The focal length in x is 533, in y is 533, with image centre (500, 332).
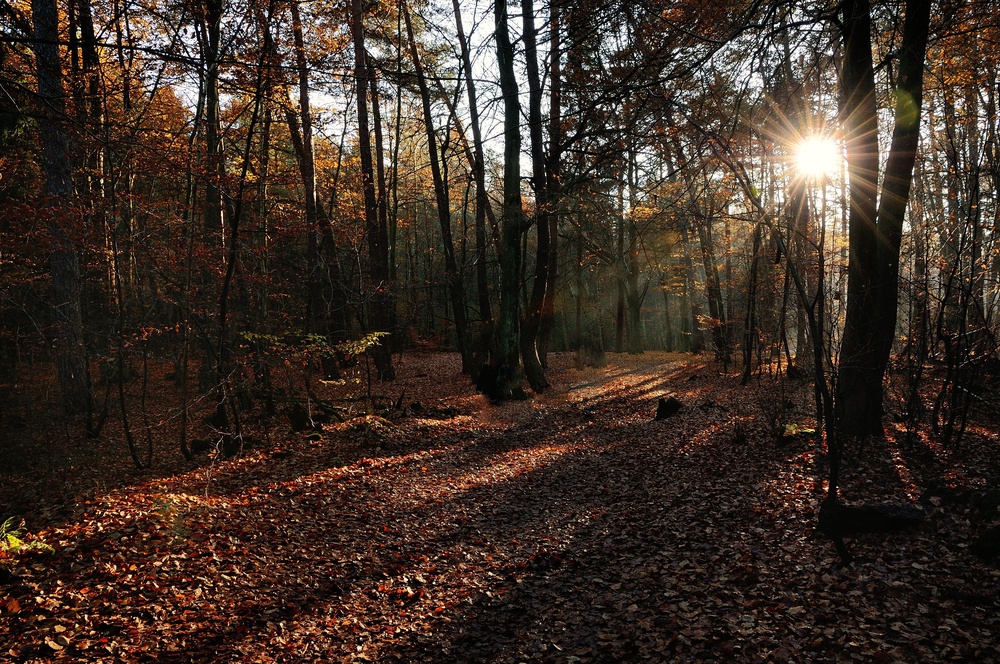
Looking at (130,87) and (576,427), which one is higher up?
(130,87)

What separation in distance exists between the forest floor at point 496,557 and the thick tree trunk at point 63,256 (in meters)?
2.42

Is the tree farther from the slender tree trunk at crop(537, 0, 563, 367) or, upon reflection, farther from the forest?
the slender tree trunk at crop(537, 0, 563, 367)

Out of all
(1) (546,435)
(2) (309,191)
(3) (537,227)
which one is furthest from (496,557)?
(2) (309,191)

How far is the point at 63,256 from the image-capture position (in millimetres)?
11531

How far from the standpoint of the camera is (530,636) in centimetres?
459

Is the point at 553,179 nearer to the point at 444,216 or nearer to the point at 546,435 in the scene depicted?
the point at 444,216

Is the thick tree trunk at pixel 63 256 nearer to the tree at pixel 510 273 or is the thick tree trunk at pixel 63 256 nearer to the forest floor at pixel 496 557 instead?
the forest floor at pixel 496 557

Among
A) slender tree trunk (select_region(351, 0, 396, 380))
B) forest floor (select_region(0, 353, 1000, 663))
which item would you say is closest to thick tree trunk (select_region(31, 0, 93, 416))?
forest floor (select_region(0, 353, 1000, 663))

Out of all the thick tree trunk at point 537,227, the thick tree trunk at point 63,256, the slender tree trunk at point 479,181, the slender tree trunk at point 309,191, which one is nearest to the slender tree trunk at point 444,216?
the slender tree trunk at point 479,181

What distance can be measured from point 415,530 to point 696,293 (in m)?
25.0

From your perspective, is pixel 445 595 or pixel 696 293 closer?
pixel 445 595

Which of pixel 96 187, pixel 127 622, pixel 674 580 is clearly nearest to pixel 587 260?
pixel 96 187

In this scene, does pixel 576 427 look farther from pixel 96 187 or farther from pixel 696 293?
pixel 696 293

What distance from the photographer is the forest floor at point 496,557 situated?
4.18 m
